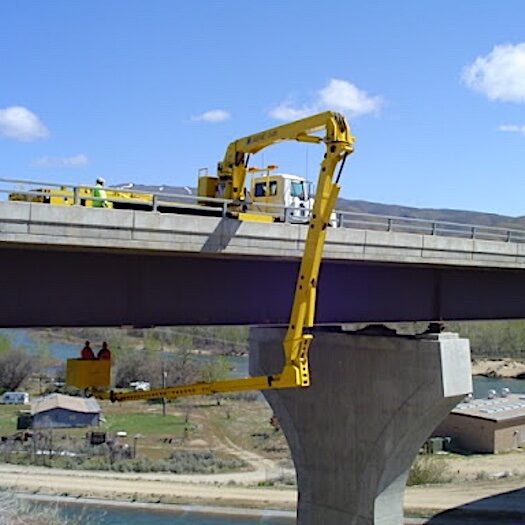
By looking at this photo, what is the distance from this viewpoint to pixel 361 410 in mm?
19719

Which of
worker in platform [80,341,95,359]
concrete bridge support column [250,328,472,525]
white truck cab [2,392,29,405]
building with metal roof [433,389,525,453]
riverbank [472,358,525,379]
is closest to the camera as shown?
worker in platform [80,341,95,359]

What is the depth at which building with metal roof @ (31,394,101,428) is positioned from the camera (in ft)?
181

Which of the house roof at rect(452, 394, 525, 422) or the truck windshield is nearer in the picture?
the truck windshield

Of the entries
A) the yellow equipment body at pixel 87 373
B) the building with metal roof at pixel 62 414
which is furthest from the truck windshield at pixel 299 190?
the building with metal roof at pixel 62 414

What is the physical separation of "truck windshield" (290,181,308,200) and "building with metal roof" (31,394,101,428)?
39.6 metres

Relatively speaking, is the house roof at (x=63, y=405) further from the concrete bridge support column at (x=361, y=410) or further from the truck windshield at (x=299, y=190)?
the truck windshield at (x=299, y=190)

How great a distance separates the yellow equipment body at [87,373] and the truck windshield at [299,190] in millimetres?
7701

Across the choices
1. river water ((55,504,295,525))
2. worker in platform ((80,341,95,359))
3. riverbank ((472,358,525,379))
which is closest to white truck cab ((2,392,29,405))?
river water ((55,504,295,525))

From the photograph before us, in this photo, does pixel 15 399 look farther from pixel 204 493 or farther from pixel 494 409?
pixel 494 409

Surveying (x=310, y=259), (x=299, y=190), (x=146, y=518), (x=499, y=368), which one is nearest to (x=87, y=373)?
(x=310, y=259)

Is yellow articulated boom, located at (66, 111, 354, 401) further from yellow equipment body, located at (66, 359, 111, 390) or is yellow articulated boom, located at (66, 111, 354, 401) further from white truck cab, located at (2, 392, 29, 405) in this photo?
white truck cab, located at (2, 392, 29, 405)

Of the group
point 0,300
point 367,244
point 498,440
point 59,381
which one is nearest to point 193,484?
point 498,440

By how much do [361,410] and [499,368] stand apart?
83270 mm

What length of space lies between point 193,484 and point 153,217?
1152 inches
